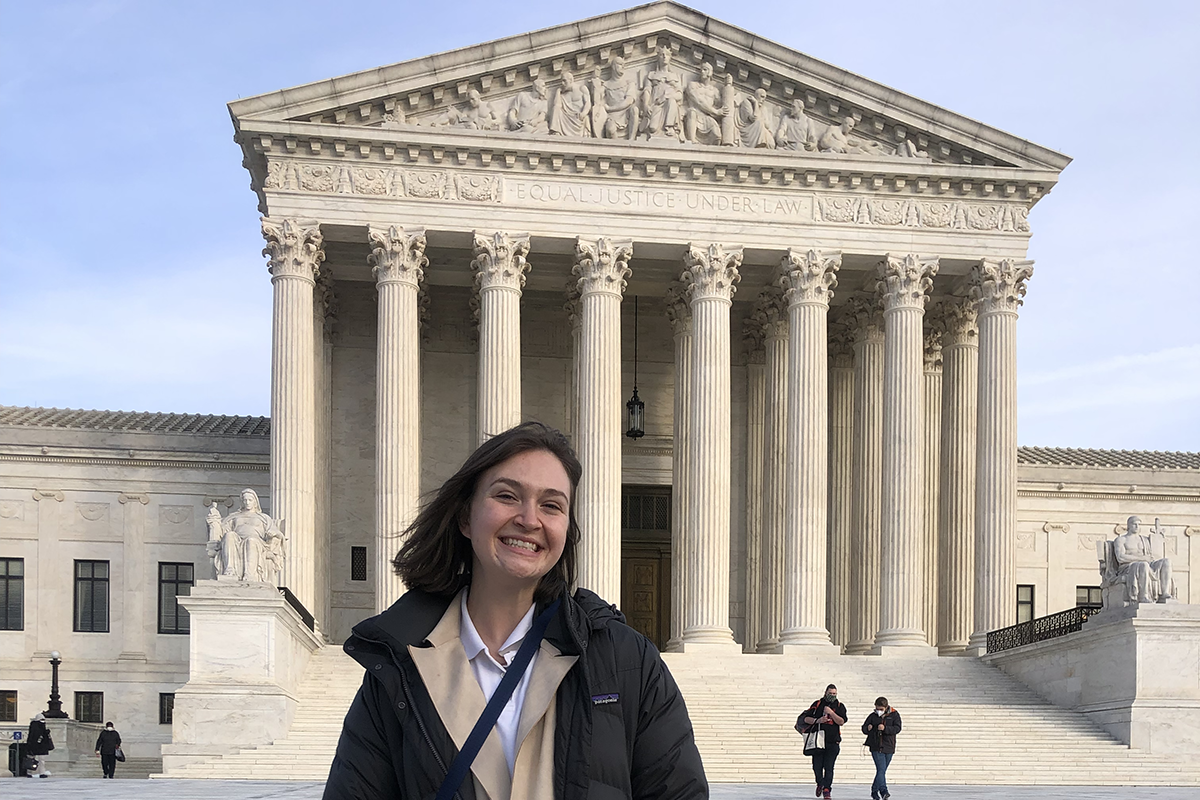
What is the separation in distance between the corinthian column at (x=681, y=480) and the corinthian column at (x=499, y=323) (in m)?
4.90

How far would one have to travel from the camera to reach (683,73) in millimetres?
45188

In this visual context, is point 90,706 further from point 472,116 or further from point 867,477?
point 867,477

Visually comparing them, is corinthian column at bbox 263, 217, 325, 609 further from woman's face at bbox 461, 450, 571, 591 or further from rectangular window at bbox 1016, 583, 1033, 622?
woman's face at bbox 461, 450, 571, 591

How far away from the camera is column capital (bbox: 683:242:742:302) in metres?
44.3

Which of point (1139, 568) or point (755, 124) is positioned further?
point (755, 124)

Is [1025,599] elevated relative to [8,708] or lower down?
elevated

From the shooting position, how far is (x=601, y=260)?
144ft

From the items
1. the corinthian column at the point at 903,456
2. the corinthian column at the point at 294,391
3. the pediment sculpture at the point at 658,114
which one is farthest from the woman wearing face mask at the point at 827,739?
the pediment sculpture at the point at 658,114

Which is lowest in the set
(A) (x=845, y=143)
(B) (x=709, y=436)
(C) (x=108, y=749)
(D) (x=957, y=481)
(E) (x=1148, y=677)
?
(C) (x=108, y=749)

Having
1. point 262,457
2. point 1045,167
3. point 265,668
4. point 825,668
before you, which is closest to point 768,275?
point 1045,167

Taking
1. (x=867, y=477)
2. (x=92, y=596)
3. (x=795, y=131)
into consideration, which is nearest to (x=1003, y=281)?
(x=795, y=131)

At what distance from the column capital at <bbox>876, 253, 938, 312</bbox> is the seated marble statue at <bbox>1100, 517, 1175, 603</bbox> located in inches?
400

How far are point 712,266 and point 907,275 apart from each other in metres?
5.58

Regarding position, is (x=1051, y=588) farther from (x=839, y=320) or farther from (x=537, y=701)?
(x=537, y=701)
